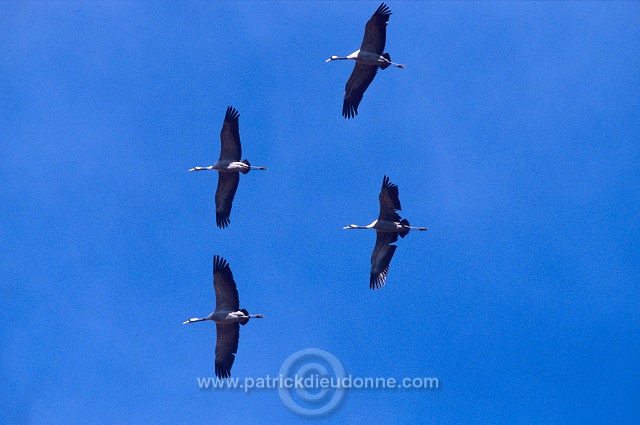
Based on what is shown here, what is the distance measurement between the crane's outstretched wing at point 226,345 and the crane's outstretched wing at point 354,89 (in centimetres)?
870

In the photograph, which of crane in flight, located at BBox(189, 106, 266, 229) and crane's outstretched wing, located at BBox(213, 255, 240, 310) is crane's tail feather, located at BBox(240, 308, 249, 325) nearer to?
crane's outstretched wing, located at BBox(213, 255, 240, 310)

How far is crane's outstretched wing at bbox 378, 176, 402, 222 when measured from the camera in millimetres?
54500

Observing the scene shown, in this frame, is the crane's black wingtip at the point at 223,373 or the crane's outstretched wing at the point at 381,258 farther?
the crane's outstretched wing at the point at 381,258

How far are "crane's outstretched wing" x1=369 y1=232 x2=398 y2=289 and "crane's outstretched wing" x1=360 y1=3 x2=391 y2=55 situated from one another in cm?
677

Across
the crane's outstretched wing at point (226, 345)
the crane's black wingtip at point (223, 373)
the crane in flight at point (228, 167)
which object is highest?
the crane in flight at point (228, 167)

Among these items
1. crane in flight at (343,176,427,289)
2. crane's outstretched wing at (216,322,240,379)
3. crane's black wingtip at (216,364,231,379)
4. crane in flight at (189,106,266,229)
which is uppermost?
crane in flight at (189,106,266,229)

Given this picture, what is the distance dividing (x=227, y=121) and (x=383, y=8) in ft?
23.2

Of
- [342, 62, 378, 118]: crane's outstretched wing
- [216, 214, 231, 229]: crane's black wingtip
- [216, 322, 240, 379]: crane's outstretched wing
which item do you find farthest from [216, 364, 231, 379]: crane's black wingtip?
[342, 62, 378, 118]: crane's outstretched wing

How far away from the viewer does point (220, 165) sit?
56.5 meters

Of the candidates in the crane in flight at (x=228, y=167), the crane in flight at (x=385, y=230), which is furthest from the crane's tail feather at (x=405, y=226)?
the crane in flight at (x=228, y=167)

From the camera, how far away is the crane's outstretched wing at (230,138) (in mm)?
55438

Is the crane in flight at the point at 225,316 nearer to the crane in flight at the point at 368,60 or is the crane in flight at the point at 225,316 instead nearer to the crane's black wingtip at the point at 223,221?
the crane's black wingtip at the point at 223,221

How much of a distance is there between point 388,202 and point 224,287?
21.5ft

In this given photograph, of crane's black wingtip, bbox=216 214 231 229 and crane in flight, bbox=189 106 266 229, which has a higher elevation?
crane in flight, bbox=189 106 266 229
